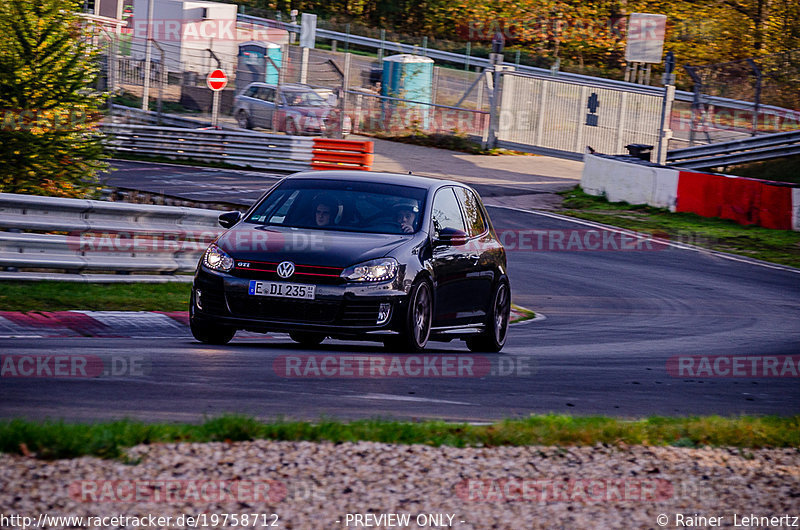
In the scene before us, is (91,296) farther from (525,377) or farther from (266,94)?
(266,94)

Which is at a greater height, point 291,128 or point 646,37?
point 646,37

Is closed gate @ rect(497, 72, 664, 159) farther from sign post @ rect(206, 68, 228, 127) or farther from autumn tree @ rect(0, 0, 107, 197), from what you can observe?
autumn tree @ rect(0, 0, 107, 197)

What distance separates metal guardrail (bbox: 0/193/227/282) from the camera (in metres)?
11.8

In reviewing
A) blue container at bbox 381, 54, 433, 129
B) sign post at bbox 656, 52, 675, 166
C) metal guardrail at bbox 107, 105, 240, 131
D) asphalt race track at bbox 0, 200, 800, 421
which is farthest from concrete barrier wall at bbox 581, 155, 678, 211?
metal guardrail at bbox 107, 105, 240, 131

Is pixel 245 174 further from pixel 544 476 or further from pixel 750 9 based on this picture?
pixel 750 9

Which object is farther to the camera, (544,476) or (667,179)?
(667,179)

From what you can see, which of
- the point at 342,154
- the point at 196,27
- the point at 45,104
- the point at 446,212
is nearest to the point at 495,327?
the point at 446,212

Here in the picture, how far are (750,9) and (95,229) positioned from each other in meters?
40.5

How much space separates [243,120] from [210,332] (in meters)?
23.6

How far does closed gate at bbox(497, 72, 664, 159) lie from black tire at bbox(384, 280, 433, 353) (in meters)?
25.2

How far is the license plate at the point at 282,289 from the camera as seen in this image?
8.90m

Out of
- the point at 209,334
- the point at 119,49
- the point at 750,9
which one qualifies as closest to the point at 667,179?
the point at 119,49

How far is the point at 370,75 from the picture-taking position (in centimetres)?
4144
